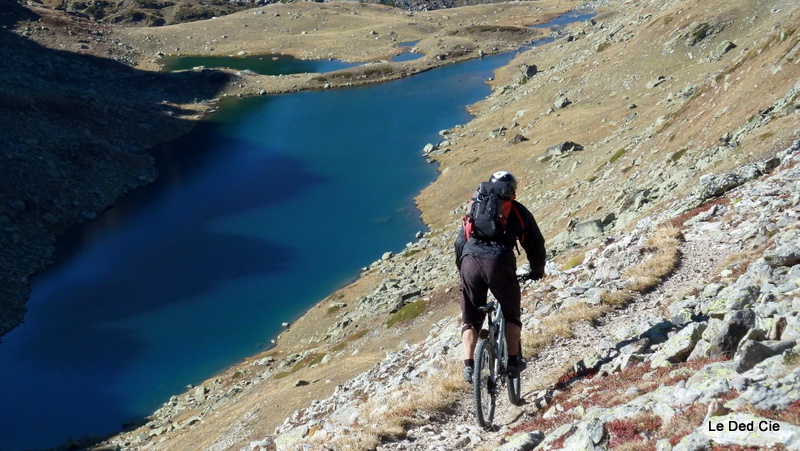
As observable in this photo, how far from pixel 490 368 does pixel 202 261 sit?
5454cm

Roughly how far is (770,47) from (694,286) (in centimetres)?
3083

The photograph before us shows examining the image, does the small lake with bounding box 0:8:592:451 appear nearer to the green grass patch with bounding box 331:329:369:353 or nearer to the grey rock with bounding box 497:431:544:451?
the green grass patch with bounding box 331:329:369:353

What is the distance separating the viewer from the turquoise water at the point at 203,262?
46.9 meters

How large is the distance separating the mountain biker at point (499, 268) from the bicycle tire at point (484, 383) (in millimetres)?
237

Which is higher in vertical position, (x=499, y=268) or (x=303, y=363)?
(x=499, y=268)

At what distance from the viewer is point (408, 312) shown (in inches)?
1412

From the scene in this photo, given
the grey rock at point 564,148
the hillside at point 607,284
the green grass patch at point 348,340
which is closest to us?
the hillside at point 607,284

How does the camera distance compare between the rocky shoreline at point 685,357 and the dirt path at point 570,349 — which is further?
the dirt path at point 570,349

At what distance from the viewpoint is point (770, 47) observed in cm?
3956

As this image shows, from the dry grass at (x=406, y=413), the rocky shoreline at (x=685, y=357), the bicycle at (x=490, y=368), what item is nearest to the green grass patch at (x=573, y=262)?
the rocky shoreline at (x=685, y=357)

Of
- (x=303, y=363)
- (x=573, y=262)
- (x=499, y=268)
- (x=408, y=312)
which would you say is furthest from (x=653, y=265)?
(x=303, y=363)

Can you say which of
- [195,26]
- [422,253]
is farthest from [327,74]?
[422,253]

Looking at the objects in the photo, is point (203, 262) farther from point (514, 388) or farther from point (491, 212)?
point (491, 212)

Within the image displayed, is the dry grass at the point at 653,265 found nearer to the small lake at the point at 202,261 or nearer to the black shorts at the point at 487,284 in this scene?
the black shorts at the point at 487,284
